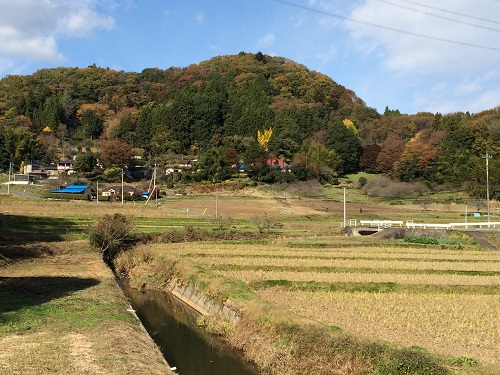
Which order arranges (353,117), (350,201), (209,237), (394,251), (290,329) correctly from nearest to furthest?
(290,329)
(394,251)
(209,237)
(350,201)
(353,117)

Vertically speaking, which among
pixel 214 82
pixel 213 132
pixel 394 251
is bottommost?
pixel 394 251

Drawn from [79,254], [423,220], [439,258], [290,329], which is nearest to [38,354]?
[290,329]

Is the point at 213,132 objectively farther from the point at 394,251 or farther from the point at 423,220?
the point at 394,251

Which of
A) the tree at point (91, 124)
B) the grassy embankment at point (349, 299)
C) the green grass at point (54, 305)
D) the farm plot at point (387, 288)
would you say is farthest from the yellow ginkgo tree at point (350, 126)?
the green grass at point (54, 305)

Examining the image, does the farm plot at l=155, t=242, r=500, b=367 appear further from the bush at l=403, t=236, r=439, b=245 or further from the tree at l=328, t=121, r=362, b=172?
the tree at l=328, t=121, r=362, b=172

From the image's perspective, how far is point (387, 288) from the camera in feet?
55.0

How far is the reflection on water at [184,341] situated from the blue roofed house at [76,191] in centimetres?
4131

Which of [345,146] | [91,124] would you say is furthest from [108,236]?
[91,124]

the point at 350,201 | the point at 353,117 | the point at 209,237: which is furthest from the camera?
the point at 353,117

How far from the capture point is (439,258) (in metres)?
25.6

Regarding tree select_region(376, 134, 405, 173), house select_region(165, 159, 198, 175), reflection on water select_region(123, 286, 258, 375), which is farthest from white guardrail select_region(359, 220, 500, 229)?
house select_region(165, 159, 198, 175)

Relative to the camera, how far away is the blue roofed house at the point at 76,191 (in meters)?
56.5

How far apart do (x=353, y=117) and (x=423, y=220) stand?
61.9 meters

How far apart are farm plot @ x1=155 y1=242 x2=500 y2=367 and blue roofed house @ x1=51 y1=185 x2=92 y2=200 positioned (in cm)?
3235
